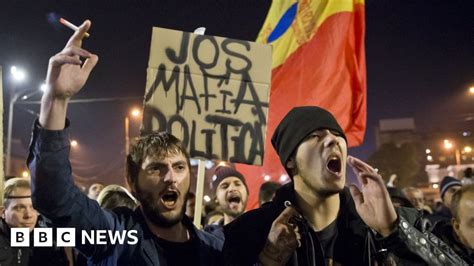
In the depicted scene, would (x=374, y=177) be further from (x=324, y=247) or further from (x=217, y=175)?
(x=217, y=175)

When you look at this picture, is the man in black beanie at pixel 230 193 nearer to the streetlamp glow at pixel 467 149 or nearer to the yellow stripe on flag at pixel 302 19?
the yellow stripe on flag at pixel 302 19

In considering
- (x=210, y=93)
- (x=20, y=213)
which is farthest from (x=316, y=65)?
(x=20, y=213)

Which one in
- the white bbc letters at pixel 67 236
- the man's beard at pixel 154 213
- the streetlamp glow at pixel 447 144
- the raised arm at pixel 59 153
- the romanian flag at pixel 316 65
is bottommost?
the white bbc letters at pixel 67 236

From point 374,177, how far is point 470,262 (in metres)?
1.44

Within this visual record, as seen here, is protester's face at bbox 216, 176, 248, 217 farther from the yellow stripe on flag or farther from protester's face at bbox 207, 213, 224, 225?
the yellow stripe on flag

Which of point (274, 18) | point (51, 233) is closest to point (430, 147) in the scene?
point (274, 18)

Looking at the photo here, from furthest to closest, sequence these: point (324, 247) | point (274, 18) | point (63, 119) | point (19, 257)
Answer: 1. point (274, 18)
2. point (19, 257)
3. point (324, 247)
4. point (63, 119)

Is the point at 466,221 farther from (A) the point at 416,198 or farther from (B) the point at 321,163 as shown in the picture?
(A) the point at 416,198

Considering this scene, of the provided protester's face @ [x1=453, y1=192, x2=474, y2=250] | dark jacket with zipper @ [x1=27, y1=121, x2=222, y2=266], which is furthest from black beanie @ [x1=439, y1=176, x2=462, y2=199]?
dark jacket with zipper @ [x1=27, y1=121, x2=222, y2=266]

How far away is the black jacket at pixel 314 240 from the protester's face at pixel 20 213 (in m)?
2.16

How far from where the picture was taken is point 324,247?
277 centimetres

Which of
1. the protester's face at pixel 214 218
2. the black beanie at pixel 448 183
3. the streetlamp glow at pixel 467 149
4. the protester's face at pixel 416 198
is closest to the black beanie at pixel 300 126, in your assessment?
the protester's face at pixel 214 218

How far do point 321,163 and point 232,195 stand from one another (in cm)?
322

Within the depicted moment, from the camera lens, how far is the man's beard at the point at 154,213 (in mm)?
2814
